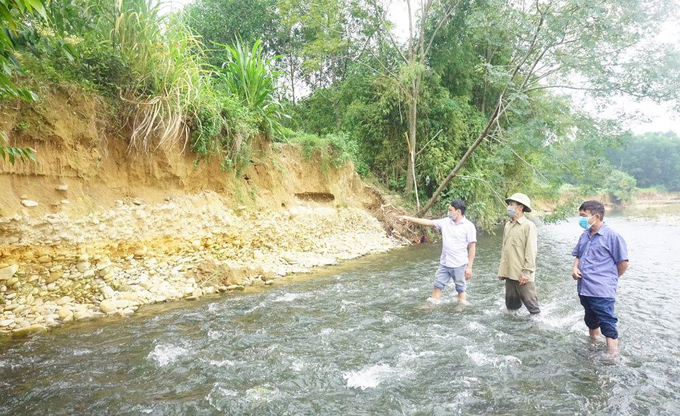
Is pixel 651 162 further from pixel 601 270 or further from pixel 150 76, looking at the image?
pixel 150 76

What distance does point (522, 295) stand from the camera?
5184mm

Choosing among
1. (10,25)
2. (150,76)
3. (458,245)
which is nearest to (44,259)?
(150,76)

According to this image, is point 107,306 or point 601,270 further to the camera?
point 107,306

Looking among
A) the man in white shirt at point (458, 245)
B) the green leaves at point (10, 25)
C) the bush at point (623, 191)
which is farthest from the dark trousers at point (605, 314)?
the bush at point (623, 191)

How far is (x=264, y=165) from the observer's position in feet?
33.1

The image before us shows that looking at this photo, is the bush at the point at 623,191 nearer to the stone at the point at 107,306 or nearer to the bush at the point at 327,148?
the bush at the point at 327,148

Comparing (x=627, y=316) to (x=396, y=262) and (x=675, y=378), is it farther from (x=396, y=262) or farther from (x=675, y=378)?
(x=396, y=262)

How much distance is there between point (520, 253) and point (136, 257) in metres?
6.13

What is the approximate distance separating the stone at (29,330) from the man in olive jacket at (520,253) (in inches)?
233

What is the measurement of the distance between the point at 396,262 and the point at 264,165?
14.0ft

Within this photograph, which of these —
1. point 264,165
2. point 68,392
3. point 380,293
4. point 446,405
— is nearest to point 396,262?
point 380,293

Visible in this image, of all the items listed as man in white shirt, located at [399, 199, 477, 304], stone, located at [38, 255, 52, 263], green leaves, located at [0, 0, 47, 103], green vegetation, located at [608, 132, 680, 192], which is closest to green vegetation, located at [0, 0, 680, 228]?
green leaves, located at [0, 0, 47, 103]

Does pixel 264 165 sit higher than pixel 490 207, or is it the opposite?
pixel 264 165

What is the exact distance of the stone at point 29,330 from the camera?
4663 millimetres
